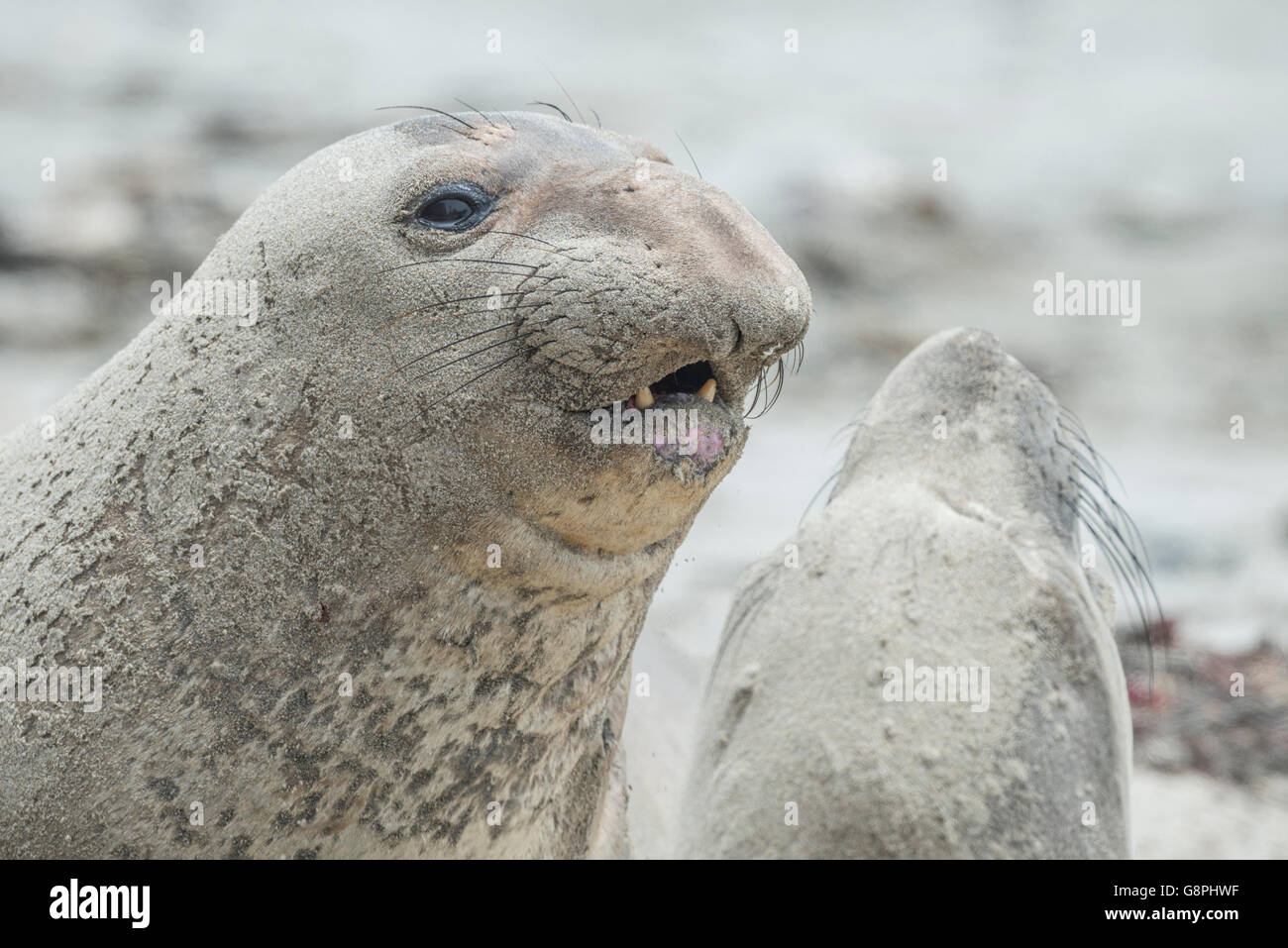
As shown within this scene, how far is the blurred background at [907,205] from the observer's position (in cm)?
664

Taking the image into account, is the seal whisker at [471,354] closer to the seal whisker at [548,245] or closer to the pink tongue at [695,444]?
the seal whisker at [548,245]

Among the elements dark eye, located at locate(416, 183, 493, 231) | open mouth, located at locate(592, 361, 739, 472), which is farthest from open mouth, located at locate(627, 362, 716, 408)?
dark eye, located at locate(416, 183, 493, 231)

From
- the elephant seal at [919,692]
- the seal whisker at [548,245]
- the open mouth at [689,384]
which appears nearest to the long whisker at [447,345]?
the seal whisker at [548,245]

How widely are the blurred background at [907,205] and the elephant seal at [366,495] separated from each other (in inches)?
95.6

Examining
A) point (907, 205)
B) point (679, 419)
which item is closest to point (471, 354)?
point (679, 419)

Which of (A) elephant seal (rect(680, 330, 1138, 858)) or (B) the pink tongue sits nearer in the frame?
(A) elephant seal (rect(680, 330, 1138, 858))

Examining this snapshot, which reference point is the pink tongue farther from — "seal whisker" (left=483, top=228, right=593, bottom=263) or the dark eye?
the dark eye

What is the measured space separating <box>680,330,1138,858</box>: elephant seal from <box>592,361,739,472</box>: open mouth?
0.53m

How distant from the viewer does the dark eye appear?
2.21 m

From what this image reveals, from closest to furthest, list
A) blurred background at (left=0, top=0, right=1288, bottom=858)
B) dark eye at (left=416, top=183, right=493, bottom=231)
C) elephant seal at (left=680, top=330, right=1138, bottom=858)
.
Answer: elephant seal at (left=680, top=330, right=1138, bottom=858) → dark eye at (left=416, top=183, right=493, bottom=231) → blurred background at (left=0, top=0, right=1288, bottom=858)

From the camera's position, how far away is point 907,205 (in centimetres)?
1123

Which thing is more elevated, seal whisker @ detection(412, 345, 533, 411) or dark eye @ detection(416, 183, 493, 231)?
dark eye @ detection(416, 183, 493, 231)

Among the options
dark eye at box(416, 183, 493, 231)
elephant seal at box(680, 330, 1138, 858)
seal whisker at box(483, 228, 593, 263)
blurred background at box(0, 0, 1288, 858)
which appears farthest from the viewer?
blurred background at box(0, 0, 1288, 858)

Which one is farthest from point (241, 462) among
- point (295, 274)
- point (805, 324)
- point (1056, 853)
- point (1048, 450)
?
point (1056, 853)
